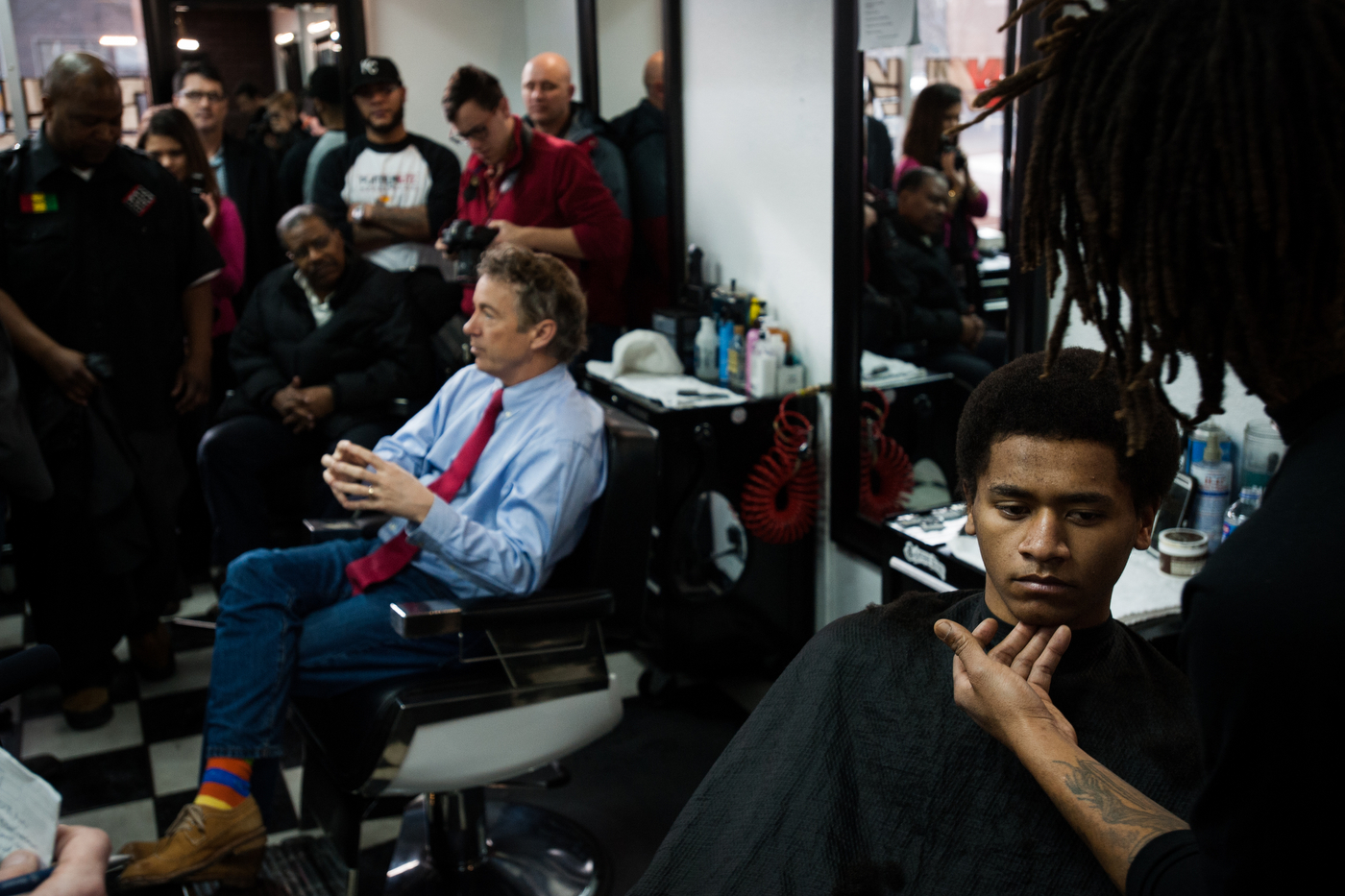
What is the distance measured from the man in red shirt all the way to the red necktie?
1232 millimetres

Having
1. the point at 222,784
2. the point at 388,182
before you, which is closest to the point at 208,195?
the point at 388,182

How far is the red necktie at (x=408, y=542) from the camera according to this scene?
92.5 inches

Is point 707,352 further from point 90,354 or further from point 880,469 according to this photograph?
point 90,354

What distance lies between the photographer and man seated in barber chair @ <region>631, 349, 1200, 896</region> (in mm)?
1207

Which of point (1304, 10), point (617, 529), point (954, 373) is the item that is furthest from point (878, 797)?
point (954, 373)

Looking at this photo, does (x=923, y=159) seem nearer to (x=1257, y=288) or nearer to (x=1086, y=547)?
(x=1086, y=547)

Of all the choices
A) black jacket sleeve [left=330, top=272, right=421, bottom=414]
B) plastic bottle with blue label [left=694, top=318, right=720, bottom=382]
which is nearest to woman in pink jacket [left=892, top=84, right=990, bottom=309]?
plastic bottle with blue label [left=694, top=318, right=720, bottom=382]

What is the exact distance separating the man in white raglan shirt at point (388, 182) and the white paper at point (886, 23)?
1.98 metres

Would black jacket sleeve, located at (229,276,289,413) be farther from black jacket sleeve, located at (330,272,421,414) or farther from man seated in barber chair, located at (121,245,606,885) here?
man seated in barber chair, located at (121,245,606,885)

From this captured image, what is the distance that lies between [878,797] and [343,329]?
2.71 metres

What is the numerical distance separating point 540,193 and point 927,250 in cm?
145

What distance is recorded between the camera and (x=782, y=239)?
3.27 metres

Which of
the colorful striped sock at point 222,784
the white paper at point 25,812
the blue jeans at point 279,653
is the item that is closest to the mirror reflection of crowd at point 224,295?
the blue jeans at point 279,653

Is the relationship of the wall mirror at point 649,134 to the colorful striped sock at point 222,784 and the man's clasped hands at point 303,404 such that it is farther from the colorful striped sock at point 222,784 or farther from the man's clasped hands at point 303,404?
the colorful striped sock at point 222,784
